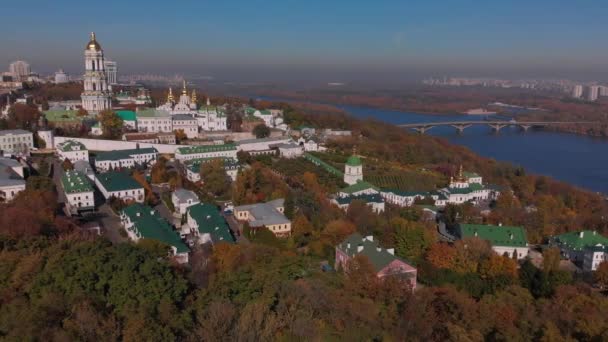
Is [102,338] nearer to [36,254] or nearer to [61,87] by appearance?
[36,254]

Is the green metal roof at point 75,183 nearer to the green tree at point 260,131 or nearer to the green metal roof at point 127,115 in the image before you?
the green metal roof at point 127,115

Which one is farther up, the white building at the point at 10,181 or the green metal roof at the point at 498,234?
the white building at the point at 10,181

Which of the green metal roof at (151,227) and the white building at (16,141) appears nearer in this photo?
the green metal roof at (151,227)

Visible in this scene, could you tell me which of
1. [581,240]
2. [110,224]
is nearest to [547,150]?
[581,240]

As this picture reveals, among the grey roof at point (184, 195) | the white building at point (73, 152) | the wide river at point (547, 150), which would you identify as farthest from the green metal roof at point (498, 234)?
the wide river at point (547, 150)

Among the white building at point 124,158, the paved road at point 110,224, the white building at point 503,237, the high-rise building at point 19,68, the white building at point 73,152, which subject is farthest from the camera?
the high-rise building at point 19,68

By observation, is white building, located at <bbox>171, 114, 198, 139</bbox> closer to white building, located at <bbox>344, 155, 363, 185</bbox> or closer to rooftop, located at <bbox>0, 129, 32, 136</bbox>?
rooftop, located at <bbox>0, 129, 32, 136</bbox>
